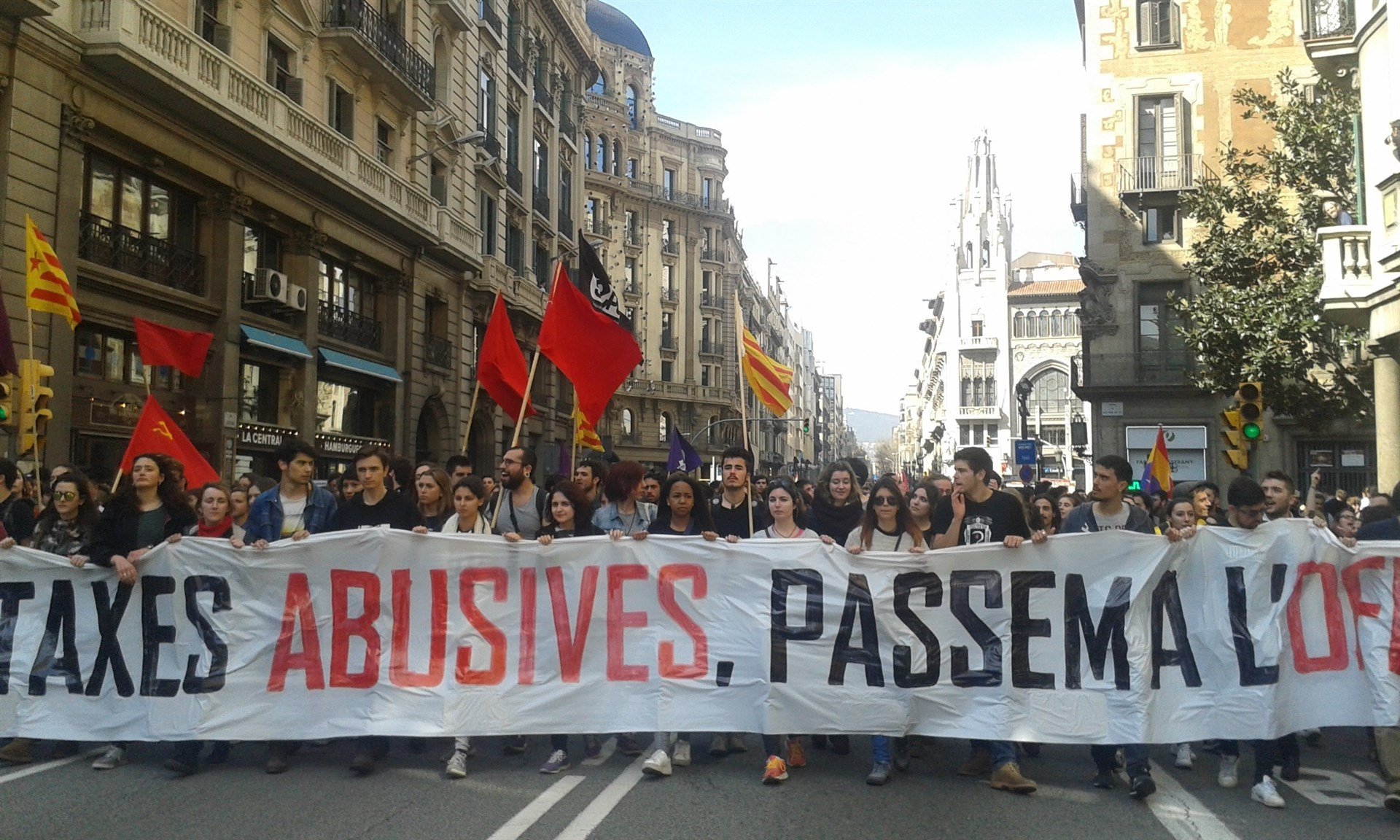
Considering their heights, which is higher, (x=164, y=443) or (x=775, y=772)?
(x=164, y=443)

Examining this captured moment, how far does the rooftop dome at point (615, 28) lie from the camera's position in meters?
67.3

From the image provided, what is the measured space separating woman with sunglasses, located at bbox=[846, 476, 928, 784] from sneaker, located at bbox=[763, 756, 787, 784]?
30.6 inches

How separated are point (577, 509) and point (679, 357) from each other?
61695 mm

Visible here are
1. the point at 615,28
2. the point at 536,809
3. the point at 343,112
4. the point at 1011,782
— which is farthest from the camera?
the point at 615,28

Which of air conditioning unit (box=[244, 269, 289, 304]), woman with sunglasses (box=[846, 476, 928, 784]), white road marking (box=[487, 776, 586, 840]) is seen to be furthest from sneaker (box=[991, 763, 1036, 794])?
air conditioning unit (box=[244, 269, 289, 304])

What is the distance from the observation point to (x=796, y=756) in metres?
6.74

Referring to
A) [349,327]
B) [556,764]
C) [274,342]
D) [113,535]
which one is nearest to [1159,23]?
[349,327]

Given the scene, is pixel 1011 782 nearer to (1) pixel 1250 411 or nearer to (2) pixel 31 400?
(1) pixel 1250 411

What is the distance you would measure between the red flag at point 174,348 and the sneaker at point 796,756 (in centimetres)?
849

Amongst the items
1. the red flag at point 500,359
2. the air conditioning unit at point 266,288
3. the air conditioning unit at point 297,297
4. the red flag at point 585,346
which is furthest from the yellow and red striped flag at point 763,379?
the air conditioning unit at point 297,297

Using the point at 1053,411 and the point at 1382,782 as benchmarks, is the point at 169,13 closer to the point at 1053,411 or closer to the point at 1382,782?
the point at 1382,782

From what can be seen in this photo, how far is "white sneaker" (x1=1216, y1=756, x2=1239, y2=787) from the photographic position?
643cm

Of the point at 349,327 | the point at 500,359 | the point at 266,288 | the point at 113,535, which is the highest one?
the point at 266,288

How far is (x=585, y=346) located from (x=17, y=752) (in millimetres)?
4818
